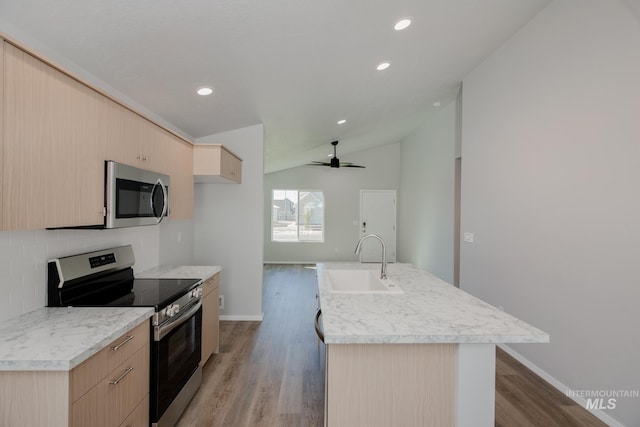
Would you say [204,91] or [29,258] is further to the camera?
[204,91]

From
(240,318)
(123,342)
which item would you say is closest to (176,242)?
(240,318)

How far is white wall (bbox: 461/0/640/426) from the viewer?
199cm

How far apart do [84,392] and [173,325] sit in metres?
0.69

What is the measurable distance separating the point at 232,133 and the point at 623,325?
407 centimetres

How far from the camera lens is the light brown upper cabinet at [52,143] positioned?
1.15 m

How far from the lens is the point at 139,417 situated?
1614 millimetres

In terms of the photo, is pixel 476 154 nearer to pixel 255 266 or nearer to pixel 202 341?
pixel 255 266

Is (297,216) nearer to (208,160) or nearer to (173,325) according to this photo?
(208,160)

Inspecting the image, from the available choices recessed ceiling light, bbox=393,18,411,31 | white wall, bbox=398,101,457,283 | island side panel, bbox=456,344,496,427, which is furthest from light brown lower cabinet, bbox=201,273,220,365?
white wall, bbox=398,101,457,283

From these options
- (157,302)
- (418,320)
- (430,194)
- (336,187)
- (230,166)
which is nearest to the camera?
(418,320)

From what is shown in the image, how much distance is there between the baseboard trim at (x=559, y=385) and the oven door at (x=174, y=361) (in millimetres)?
2876

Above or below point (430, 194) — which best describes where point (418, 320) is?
below

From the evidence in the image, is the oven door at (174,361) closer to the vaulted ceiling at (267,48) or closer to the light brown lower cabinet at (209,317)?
the light brown lower cabinet at (209,317)

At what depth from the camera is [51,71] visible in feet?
4.31
